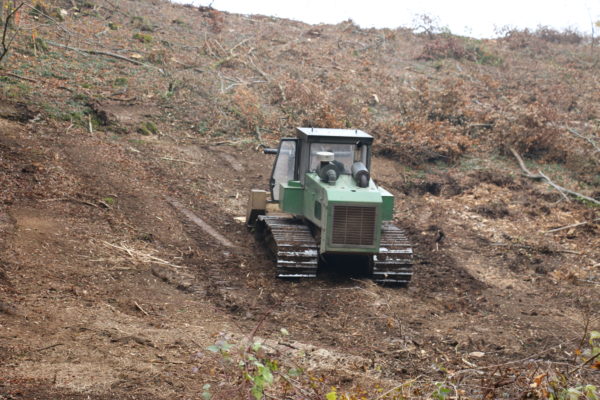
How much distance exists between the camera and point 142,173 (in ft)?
49.8

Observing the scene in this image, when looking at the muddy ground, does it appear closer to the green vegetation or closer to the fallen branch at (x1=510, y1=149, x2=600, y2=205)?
the fallen branch at (x1=510, y1=149, x2=600, y2=205)

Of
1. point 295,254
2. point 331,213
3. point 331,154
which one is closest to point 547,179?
point 331,154

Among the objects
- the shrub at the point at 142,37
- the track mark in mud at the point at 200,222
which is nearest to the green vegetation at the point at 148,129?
the track mark in mud at the point at 200,222

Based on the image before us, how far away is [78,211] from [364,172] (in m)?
4.93

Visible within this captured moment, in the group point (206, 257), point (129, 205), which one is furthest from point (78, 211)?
point (206, 257)

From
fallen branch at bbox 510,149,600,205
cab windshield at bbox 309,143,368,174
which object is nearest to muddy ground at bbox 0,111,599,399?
fallen branch at bbox 510,149,600,205

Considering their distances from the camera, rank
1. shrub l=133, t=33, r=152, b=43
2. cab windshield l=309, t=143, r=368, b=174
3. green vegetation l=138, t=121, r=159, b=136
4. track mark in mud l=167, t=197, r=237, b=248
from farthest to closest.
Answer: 1. shrub l=133, t=33, r=152, b=43
2. green vegetation l=138, t=121, r=159, b=136
3. track mark in mud l=167, t=197, r=237, b=248
4. cab windshield l=309, t=143, r=368, b=174

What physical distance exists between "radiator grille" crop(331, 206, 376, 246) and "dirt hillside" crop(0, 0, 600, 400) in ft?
2.40

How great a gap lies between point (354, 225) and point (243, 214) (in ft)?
16.9

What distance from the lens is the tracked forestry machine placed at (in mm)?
10039

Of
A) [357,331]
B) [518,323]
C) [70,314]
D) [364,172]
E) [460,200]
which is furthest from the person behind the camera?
[460,200]

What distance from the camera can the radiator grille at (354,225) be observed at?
10000 millimetres

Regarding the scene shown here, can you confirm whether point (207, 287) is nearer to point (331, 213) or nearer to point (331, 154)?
point (331, 213)

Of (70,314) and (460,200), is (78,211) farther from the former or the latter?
(460,200)
